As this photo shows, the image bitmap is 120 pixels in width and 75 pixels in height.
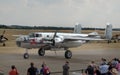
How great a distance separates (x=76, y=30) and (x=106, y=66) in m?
28.0

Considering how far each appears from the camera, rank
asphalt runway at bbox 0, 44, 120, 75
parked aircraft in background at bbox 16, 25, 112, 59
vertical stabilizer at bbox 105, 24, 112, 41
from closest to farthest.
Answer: asphalt runway at bbox 0, 44, 120, 75 → parked aircraft in background at bbox 16, 25, 112, 59 → vertical stabilizer at bbox 105, 24, 112, 41

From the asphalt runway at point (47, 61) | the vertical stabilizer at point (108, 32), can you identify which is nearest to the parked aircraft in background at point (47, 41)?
the asphalt runway at point (47, 61)

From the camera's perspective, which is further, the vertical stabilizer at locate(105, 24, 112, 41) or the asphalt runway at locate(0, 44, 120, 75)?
the vertical stabilizer at locate(105, 24, 112, 41)

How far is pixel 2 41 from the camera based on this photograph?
5200 centimetres

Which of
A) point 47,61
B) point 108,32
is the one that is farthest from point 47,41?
point 108,32

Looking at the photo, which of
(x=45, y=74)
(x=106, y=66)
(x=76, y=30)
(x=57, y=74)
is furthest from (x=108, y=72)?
(x=76, y=30)

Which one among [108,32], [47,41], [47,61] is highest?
[108,32]

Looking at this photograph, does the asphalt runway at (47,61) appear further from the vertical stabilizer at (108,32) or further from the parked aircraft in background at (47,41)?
the vertical stabilizer at (108,32)

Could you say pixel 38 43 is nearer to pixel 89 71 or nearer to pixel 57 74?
pixel 57 74

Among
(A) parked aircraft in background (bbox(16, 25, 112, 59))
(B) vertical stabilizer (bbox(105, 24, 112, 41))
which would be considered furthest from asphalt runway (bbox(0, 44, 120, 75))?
(B) vertical stabilizer (bbox(105, 24, 112, 41))

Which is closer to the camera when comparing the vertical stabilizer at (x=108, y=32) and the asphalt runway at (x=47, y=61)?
the asphalt runway at (x=47, y=61)

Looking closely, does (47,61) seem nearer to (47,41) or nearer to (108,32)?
(47,41)

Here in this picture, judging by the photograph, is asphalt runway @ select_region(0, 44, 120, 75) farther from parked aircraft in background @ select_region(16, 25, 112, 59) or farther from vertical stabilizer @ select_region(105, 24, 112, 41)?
vertical stabilizer @ select_region(105, 24, 112, 41)

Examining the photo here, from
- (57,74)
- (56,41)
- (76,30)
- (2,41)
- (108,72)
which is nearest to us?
(108,72)
